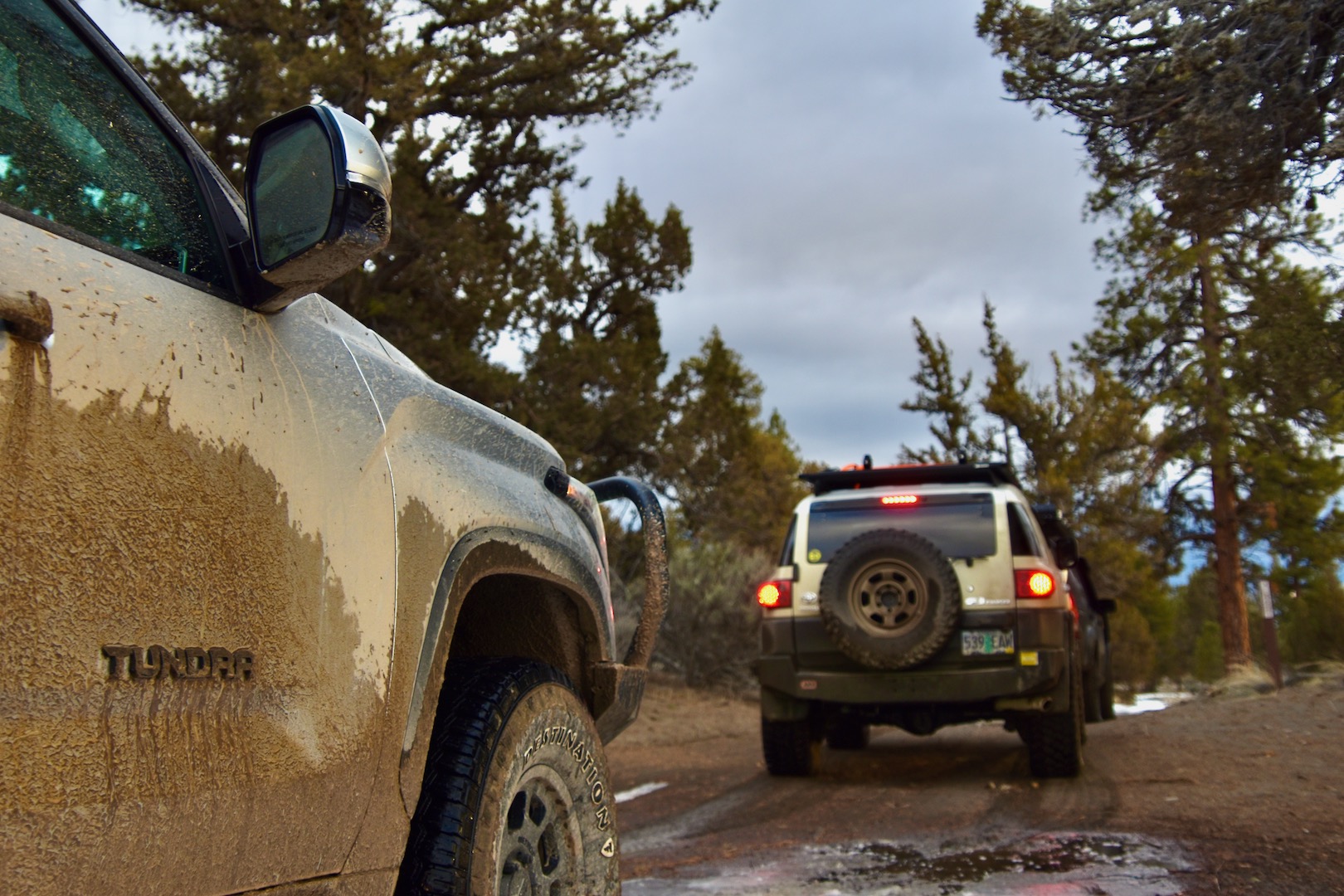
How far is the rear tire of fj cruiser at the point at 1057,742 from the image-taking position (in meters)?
7.76

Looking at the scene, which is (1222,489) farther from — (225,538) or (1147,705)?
(225,538)

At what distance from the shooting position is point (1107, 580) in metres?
24.0

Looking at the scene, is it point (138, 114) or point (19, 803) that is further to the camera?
point (138, 114)

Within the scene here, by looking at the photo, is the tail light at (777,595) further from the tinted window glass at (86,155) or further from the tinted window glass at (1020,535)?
the tinted window glass at (86,155)

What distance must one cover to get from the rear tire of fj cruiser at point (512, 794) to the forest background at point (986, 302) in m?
5.18

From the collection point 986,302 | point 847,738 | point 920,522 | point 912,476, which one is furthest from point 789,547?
point 986,302

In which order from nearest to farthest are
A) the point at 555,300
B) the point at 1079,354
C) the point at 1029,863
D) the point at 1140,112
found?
1. the point at 1029,863
2. the point at 1140,112
3. the point at 555,300
4. the point at 1079,354

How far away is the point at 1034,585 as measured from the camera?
25.2 ft

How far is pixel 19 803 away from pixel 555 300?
16.0m

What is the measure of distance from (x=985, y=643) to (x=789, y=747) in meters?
1.55

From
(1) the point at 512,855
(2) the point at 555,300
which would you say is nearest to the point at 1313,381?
(1) the point at 512,855

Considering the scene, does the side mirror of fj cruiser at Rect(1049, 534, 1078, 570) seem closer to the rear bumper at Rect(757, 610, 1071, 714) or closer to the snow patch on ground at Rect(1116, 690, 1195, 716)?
the rear bumper at Rect(757, 610, 1071, 714)

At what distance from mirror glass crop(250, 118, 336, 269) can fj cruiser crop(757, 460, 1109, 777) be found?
19.5 feet

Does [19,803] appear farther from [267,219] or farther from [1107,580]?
[1107,580]
